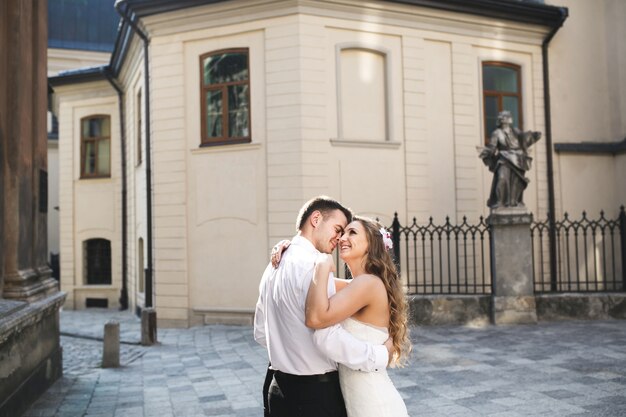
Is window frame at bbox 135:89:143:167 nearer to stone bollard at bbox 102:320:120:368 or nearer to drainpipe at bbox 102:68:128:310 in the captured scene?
drainpipe at bbox 102:68:128:310

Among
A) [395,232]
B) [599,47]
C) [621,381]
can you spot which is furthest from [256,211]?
[599,47]

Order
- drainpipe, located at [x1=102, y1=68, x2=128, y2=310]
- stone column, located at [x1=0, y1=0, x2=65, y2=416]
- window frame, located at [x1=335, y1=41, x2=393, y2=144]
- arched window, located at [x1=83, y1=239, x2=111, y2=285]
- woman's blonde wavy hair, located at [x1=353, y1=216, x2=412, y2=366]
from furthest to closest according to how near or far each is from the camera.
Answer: arched window, located at [x1=83, y1=239, x2=111, y2=285] → drainpipe, located at [x1=102, y1=68, x2=128, y2=310] → window frame, located at [x1=335, y1=41, x2=393, y2=144] → stone column, located at [x1=0, y1=0, x2=65, y2=416] → woman's blonde wavy hair, located at [x1=353, y1=216, x2=412, y2=366]

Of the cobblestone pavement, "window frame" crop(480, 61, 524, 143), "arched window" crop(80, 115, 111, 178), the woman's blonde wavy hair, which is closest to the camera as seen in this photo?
the woman's blonde wavy hair

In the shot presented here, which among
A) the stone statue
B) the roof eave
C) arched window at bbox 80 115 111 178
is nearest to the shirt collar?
the stone statue

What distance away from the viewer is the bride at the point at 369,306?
3.22 metres

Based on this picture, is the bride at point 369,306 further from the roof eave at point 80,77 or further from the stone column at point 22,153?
the roof eave at point 80,77

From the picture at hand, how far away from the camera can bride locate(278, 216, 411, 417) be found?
3.22 meters

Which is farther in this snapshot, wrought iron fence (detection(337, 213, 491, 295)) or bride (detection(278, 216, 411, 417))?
wrought iron fence (detection(337, 213, 491, 295))

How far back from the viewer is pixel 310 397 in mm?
3291

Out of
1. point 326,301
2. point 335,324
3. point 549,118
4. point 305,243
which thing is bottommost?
point 335,324

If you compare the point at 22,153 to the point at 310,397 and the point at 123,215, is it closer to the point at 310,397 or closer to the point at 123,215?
the point at 310,397

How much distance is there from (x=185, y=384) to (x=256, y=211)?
602 centimetres

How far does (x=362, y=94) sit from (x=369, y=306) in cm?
1131

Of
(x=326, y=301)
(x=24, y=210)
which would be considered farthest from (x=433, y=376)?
(x=24, y=210)
